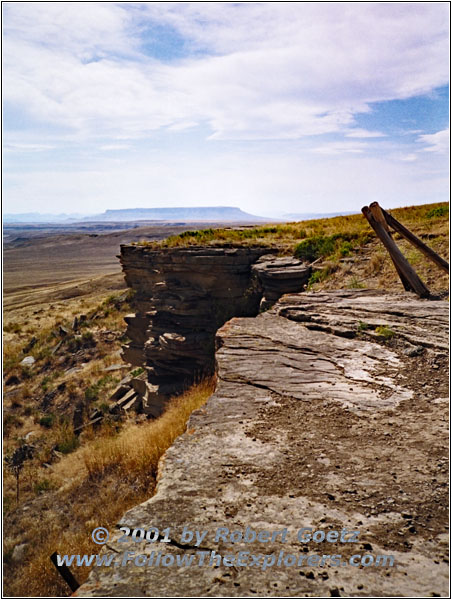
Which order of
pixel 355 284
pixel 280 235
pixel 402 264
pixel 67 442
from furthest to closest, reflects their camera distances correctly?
1. pixel 280 235
2. pixel 67 442
3. pixel 355 284
4. pixel 402 264

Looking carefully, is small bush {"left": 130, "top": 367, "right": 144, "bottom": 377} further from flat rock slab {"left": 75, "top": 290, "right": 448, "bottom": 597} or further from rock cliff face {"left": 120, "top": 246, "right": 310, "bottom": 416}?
flat rock slab {"left": 75, "top": 290, "right": 448, "bottom": 597}

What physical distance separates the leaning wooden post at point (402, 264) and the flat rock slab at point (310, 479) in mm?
1875

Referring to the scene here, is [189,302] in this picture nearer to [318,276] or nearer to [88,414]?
[318,276]

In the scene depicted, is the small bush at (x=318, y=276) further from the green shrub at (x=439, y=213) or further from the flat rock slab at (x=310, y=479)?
the green shrub at (x=439, y=213)

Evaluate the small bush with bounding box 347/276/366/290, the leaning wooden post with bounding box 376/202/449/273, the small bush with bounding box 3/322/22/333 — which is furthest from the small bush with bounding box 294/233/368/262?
the small bush with bounding box 3/322/22/333

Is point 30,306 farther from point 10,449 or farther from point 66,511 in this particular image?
point 66,511

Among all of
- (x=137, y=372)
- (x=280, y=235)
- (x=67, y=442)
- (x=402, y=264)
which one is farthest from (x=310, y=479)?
(x=137, y=372)

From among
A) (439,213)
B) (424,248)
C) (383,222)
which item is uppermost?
(439,213)

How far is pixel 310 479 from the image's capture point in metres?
3.21

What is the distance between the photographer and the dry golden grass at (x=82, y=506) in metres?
6.94

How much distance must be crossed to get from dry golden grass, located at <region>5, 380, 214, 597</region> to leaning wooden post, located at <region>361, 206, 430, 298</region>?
411 centimetres

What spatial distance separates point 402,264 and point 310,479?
18.9 feet

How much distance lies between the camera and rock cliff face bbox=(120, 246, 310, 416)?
1416 centimetres

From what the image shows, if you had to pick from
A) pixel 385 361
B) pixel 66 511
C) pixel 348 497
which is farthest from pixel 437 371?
pixel 66 511
